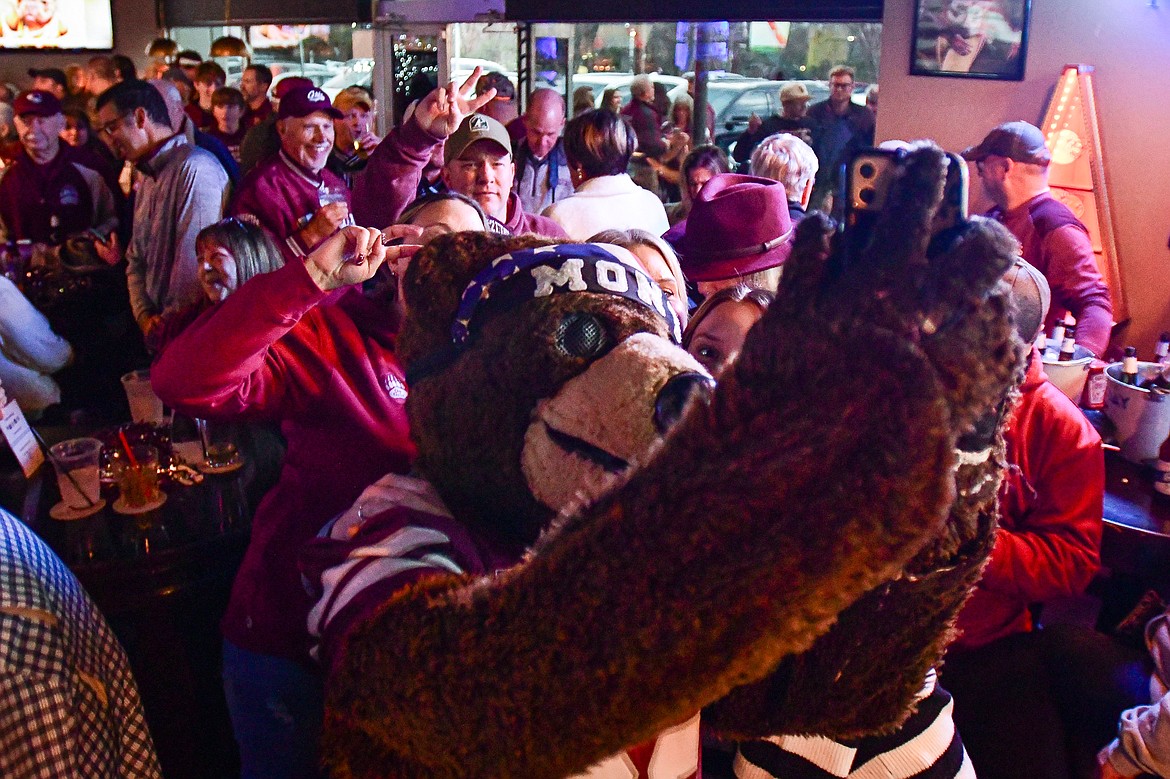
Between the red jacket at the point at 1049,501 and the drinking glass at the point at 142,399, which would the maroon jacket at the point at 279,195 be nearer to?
the drinking glass at the point at 142,399

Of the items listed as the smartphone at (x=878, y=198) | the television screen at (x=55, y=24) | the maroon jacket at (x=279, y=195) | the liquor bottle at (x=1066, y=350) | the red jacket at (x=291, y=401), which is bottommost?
the liquor bottle at (x=1066, y=350)

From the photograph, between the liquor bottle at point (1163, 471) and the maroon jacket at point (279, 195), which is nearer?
the liquor bottle at point (1163, 471)

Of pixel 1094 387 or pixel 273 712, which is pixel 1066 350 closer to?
pixel 1094 387

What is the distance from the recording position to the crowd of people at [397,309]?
1432 mm

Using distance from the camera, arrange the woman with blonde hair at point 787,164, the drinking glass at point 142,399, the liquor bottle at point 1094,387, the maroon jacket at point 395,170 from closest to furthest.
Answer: the drinking glass at point 142,399 → the maroon jacket at point 395,170 → the liquor bottle at point 1094,387 → the woman with blonde hair at point 787,164

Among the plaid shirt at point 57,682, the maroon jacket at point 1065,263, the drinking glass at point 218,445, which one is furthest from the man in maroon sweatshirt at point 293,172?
the maroon jacket at point 1065,263

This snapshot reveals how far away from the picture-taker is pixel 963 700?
202 centimetres

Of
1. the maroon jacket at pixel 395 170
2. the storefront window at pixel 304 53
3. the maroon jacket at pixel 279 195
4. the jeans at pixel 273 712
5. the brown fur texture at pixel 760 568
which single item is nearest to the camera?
the brown fur texture at pixel 760 568

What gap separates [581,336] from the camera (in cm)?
94

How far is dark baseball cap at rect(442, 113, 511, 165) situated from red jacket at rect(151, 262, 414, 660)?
1.27 meters

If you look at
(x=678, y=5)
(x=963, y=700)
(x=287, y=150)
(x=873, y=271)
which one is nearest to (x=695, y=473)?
(x=873, y=271)

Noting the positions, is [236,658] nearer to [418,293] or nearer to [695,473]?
[418,293]

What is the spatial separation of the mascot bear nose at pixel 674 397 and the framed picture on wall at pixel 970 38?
4.73m

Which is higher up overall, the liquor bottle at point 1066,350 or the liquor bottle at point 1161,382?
the liquor bottle at point 1066,350
